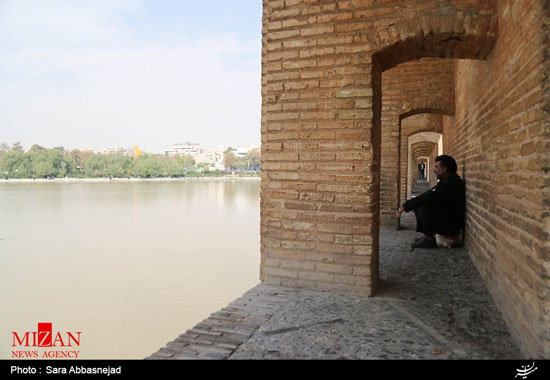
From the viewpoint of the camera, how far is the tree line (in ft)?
211

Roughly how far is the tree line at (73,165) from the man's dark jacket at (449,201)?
6967 cm

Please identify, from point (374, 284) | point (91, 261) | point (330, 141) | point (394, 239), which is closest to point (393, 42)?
point (330, 141)

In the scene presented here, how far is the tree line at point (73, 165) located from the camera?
64.2 m

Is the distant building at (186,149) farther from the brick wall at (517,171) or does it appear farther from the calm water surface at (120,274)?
the brick wall at (517,171)

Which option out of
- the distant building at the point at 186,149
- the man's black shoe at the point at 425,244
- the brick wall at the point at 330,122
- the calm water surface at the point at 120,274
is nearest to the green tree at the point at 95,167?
the calm water surface at the point at 120,274

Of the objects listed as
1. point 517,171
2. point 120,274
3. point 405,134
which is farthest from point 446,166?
point 120,274

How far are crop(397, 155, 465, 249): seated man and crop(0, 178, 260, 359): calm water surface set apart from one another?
6.13 m

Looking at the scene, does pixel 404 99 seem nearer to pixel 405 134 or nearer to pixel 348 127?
pixel 405 134

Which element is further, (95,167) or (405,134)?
(95,167)

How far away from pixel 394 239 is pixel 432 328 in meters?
3.93

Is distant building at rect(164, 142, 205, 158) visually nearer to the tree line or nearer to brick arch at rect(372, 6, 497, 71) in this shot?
the tree line

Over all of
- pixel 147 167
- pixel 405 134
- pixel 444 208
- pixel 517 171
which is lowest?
pixel 444 208

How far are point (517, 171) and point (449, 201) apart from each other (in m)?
3.26

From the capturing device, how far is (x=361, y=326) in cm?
310
